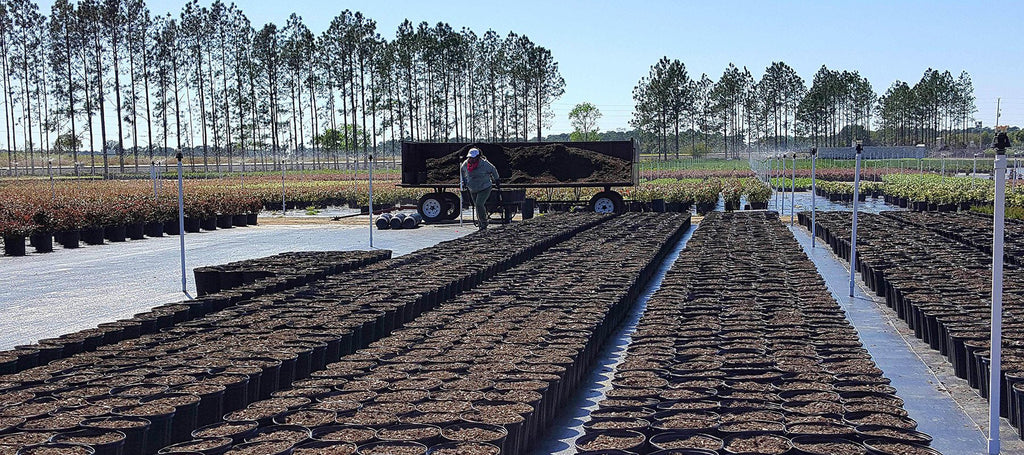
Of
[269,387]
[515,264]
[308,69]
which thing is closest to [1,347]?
[269,387]

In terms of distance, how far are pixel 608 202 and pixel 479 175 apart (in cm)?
669

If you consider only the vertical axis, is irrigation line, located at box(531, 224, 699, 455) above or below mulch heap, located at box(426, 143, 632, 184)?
below

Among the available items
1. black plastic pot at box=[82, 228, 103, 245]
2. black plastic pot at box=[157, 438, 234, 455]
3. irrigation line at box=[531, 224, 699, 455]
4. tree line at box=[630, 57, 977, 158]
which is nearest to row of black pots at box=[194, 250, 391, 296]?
irrigation line at box=[531, 224, 699, 455]

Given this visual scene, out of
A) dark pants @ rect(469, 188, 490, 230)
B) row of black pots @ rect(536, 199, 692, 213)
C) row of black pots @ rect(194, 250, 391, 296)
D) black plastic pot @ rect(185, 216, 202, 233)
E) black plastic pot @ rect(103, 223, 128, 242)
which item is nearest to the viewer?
row of black pots @ rect(194, 250, 391, 296)

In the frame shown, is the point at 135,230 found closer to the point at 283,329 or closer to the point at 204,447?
the point at 283,329

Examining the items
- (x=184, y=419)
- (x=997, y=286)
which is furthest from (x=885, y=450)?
(x=184, y=419)

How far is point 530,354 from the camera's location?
19.5ft

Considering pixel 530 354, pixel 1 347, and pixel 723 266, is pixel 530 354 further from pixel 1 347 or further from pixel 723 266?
pixel 723 266

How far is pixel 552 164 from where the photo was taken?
24266 millimetres

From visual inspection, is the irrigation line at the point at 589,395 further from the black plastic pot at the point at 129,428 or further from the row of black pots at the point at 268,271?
the row of black pots at the point at 268,271

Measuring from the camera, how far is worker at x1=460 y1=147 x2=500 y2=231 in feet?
57.3

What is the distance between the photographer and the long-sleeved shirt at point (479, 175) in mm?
17469

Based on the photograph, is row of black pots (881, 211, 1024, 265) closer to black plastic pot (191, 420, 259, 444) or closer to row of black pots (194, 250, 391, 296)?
row of black pots (194, 250, 391, 296)

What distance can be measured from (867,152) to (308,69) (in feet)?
185
